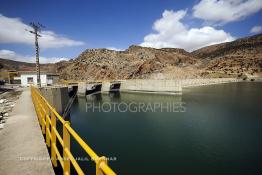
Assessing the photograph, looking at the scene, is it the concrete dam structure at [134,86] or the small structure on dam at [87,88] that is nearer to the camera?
the concrete dam structure at [134,86]

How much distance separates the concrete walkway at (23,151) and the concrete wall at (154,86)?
152ft

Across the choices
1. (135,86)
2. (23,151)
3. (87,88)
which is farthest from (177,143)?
(87,88)

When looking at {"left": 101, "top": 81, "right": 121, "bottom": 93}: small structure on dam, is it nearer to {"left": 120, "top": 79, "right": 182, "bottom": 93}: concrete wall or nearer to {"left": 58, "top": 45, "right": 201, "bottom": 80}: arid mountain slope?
{"left": 120, "top": 79, "right": 182, "bottom": 93}: concrete wall

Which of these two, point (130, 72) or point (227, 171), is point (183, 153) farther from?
point (130, 72)

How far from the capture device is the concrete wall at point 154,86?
51.2 meters

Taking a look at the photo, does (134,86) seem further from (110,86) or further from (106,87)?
(106,87)

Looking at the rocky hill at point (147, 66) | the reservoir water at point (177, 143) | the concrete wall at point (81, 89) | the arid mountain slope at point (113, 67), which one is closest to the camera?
the reservoir water at point (177, 143)

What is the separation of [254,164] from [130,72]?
77.3 meters

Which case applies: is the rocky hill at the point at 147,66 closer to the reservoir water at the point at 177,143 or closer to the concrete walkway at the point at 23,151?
the reservoir water at the point at 177,143

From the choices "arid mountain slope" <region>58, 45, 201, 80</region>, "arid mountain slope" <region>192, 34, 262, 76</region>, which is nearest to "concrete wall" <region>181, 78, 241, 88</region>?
"arid mountain slope" <region>58, 45, 201, 80</region>

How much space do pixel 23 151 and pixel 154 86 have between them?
5135cm

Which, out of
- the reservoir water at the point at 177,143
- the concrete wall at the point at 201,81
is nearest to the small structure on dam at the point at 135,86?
the reservoir water at the point at 177,143

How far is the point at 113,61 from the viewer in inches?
3629

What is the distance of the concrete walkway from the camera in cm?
432
